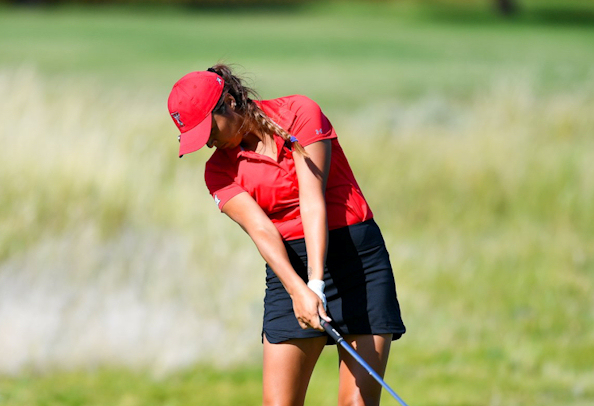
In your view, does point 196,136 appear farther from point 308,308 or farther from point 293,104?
point 308,308

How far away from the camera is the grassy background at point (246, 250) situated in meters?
6.28

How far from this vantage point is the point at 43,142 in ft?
28.8

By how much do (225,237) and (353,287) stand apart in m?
4.91

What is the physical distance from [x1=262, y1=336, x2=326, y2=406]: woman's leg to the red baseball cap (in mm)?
812

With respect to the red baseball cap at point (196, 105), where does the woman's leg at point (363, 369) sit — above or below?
below

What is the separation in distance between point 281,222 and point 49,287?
4.13 m

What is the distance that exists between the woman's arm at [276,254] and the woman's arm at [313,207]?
0.24 ft

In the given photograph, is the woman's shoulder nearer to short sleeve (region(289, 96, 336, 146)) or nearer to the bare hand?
short sleeve (region(289, 96, 336, 146))

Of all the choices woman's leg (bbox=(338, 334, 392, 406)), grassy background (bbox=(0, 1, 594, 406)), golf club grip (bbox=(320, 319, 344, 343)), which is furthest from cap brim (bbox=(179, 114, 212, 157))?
grassy background (bbox=(0, 1, 594, 406))

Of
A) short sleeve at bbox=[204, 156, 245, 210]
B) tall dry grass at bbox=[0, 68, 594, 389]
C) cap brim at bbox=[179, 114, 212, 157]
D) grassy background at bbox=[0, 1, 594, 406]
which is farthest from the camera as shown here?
tall dry grass at bbox=[0, 68, 594, 389]

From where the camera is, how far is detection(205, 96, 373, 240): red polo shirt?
129 inches

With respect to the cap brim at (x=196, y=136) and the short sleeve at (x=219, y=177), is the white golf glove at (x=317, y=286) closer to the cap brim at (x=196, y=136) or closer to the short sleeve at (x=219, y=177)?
the short sleeve at (x=219, y=177)

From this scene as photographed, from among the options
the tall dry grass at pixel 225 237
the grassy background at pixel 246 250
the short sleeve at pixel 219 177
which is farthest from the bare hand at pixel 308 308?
the tall dry grass at pixel 225 237

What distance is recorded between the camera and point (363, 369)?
339 centimetres
